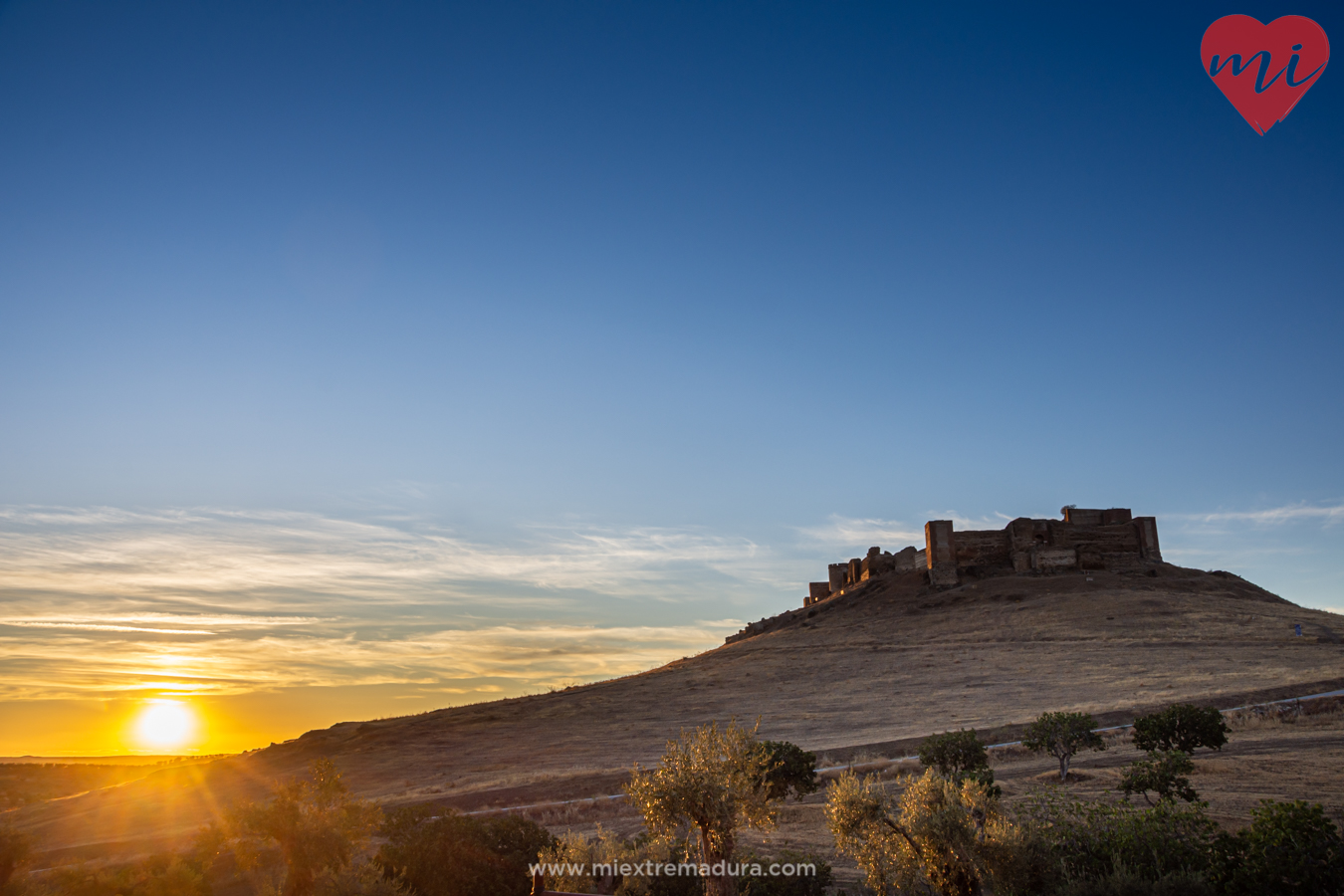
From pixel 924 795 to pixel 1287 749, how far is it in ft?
57.8

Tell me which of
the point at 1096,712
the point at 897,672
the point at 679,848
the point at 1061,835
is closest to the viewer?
the point at 1061,835

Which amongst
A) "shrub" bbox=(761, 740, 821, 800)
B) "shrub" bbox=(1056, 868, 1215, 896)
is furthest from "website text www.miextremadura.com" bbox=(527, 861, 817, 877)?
"shrub" bbox=(761, 740, 821, 800)

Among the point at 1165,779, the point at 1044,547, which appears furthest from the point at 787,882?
the point at 1044,547

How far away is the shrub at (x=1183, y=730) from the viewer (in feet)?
73.8

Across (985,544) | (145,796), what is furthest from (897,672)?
(145,796)

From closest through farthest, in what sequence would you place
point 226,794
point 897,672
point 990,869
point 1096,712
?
point 990,869, point 1096,712, point 226,794, point 897,672

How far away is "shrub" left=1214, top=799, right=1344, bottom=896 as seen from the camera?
35.6 feet

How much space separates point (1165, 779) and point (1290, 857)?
7650 millimetres

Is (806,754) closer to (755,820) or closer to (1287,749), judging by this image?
(755,820)

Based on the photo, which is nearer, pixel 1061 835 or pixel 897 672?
pixel 1061 835

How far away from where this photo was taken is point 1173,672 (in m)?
42.2

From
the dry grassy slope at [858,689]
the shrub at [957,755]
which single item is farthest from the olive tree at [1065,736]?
the dry grassy slope at [858,689]

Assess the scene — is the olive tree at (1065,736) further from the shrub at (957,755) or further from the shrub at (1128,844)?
the shrub at (1128,844)

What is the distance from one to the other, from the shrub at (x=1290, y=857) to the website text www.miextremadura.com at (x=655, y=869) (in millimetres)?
7097
